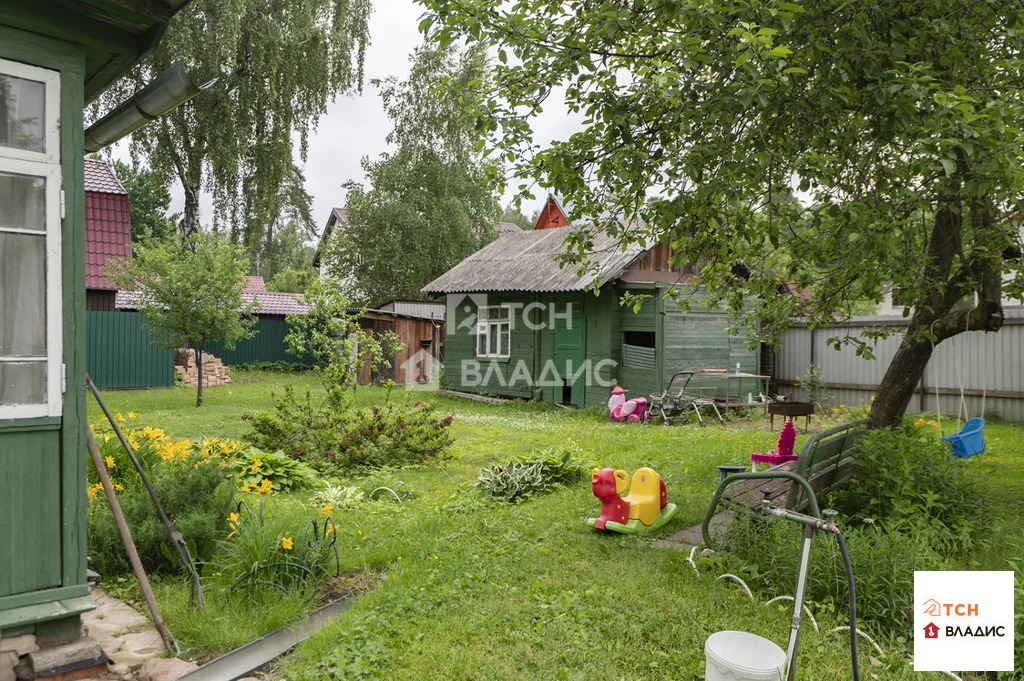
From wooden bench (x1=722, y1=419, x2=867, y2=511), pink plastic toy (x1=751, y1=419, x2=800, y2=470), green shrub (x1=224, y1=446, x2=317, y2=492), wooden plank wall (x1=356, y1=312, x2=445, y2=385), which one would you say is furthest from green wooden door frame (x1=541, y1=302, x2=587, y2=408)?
wooden bench (x1=722, y1=419, x2=867, y2=511)

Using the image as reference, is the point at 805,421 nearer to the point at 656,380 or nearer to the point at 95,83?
the point at 656,380

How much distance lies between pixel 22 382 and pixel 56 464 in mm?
447

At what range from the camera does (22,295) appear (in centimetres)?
340

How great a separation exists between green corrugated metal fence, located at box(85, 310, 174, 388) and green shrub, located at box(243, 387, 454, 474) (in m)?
10.1

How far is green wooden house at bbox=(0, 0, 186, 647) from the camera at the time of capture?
3.34m

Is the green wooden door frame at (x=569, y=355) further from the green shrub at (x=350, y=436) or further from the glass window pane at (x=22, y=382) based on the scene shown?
the glass window pane at (x=22, y=382)

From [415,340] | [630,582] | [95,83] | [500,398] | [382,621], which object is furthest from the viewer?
[415,340]

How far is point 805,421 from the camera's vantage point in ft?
41.3

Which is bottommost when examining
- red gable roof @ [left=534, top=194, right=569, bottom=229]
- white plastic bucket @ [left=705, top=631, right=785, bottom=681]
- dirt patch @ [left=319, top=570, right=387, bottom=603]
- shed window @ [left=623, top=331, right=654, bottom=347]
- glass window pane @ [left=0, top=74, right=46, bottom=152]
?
dirt patch @ [left=319, top=570, right=387, bottom=603]

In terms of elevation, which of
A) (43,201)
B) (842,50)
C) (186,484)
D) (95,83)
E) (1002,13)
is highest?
(1002,13)

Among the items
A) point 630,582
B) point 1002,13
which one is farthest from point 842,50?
point 630,582

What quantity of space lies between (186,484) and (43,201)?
2222 millimetres

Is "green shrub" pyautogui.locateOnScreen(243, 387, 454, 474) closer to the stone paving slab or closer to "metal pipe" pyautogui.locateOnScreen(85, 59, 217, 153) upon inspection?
the stone paving slab

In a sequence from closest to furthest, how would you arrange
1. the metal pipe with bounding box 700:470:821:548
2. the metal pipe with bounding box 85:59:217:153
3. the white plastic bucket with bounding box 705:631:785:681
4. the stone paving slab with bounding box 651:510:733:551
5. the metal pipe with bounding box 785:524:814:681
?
1. the metal pipe with bounding box 785:524:814:681
2. the white plastic bucket with bounding box 705:631:785:681
3. the metal pipe with bounding box 700:470:821:548
4. the metal pipe with bounding box 85:59:217:153
5. the stone paving slab with bounding box 651:510:733:551
